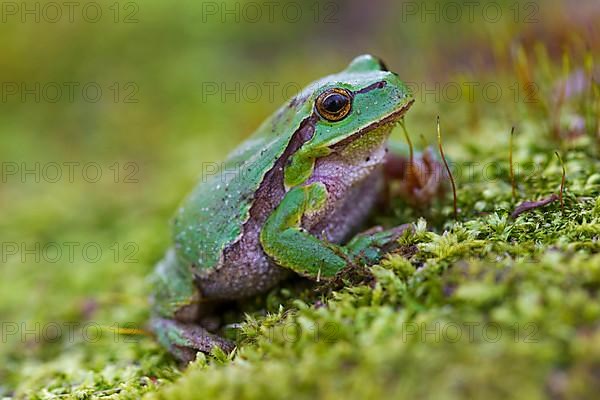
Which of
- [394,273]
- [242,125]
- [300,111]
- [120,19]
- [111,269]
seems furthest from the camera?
[120,19]

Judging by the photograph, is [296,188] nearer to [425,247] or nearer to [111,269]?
[425,247]

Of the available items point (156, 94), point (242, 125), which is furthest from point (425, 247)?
point (156, 94)

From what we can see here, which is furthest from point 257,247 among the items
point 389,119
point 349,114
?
point 389,119

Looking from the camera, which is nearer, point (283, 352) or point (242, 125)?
point (283, 352)

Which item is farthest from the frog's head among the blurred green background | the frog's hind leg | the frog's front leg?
the blurred green background

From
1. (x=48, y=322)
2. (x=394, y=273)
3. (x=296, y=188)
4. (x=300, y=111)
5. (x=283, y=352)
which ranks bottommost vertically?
(x=48, y=322)

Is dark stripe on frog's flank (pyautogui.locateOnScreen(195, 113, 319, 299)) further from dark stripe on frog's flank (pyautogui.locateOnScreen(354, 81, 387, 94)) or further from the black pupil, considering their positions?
dark stripe on frog's flank (pyautogui.locateOnScreen(354, 81, 387, 94))

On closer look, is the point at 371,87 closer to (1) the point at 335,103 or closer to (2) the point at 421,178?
(1) the point at 335,103
